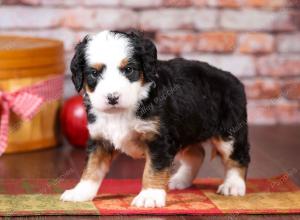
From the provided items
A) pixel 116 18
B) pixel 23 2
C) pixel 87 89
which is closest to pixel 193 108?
pixel 87 89

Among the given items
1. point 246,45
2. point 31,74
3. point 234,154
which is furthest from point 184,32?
point 234,154

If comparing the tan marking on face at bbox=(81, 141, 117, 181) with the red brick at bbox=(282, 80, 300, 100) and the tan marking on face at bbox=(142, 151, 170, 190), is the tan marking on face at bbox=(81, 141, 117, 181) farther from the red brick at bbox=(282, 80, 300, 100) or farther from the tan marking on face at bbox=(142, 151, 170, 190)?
the red brick at bbox=(282, 80, 300, 100)

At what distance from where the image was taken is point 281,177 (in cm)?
315

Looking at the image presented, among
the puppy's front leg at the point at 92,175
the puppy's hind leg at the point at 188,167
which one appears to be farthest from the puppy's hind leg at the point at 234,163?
the puppy's front leg at the point at 92,175

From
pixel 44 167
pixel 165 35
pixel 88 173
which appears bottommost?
pixel 44 167

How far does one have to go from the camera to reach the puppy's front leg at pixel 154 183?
2512mm

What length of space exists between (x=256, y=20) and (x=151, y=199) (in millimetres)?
2335

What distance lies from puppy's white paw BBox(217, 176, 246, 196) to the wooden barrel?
1276 mm

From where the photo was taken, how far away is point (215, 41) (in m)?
4.56

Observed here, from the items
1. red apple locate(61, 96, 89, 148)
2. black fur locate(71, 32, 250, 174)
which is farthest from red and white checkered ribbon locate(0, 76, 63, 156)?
black fur locate(71, 32, 250, 174)

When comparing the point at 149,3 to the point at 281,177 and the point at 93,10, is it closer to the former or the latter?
the point at 93,10

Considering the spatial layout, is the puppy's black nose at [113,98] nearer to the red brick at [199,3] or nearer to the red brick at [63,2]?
the red brick at [63,2]

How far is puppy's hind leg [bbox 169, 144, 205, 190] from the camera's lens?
9.62ft

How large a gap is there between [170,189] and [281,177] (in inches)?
21.1
